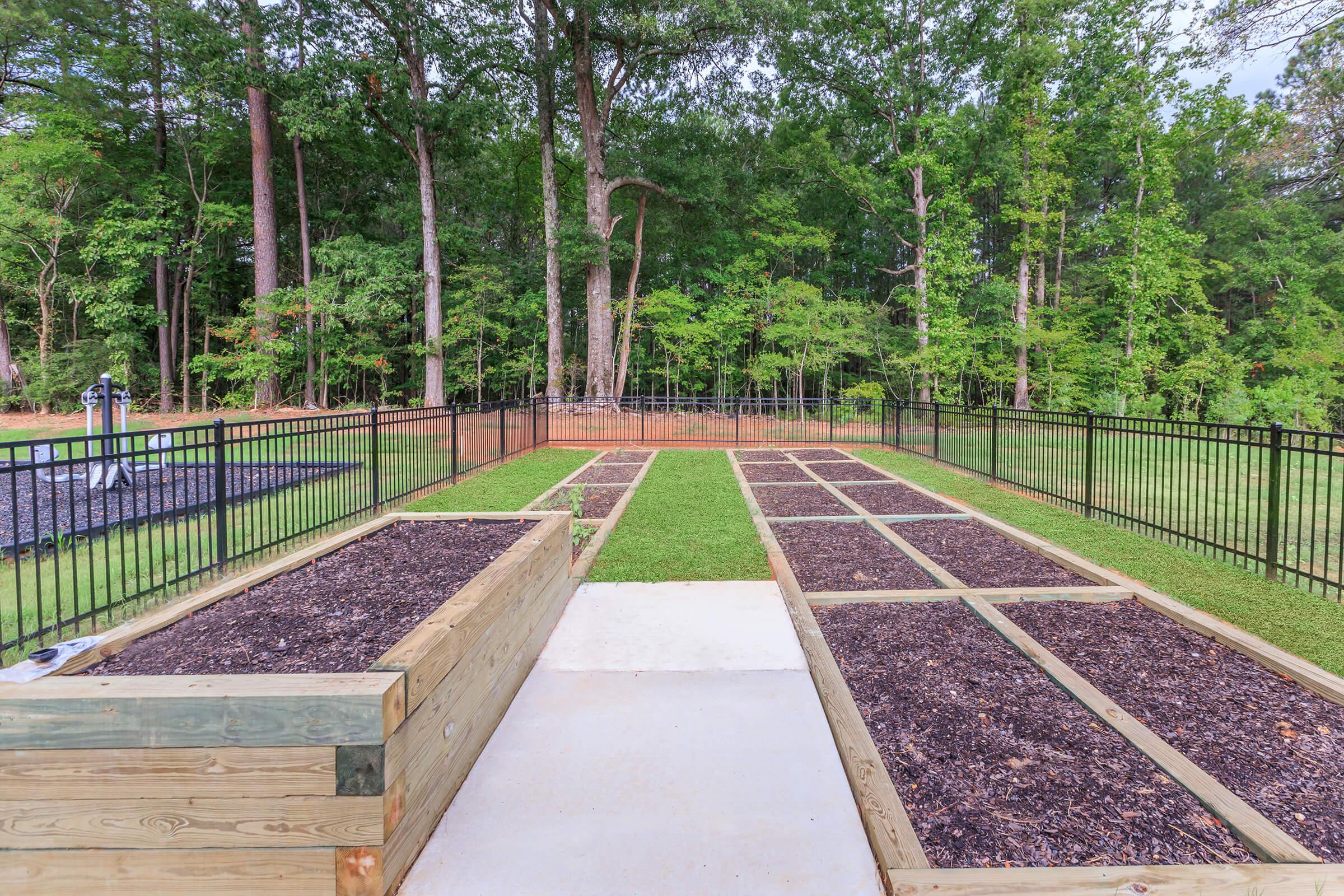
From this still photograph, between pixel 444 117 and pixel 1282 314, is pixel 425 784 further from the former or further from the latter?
pixel 1282 314

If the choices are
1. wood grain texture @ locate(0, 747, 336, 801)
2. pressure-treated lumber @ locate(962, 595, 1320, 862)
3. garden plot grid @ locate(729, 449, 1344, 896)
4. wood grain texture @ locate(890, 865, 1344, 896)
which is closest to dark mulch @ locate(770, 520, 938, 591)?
garden plot grid @ locate(729, 449, 1344, 896)

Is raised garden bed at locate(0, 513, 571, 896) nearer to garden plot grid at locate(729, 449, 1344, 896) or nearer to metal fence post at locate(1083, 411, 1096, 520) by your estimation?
garden plot grid at locate(729, 449, 1344, 896)

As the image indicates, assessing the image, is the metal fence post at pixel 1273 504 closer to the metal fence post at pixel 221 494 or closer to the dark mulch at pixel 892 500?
the dark mulch at pixel 892 500

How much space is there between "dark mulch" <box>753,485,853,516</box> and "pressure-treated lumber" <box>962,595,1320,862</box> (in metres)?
3.57

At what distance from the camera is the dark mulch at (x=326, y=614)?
2.25 m

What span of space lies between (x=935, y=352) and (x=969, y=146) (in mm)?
9047

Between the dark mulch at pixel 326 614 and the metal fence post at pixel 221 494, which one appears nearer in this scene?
the dark mulch at pixel 326 614

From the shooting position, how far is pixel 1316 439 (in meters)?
4.07

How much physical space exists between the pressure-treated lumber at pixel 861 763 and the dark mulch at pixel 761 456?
8287 mm

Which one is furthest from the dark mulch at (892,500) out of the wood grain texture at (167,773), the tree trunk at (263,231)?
the tree trunk at (263,231)

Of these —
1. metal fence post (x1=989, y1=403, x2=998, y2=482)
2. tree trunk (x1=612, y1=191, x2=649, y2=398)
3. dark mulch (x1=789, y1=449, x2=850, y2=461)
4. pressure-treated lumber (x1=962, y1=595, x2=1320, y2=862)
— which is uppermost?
tree trunk (x1=612, y1=191, x2=649, y2=398)

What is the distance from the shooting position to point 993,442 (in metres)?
8.81

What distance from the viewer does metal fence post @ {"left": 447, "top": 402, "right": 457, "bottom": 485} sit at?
895cm

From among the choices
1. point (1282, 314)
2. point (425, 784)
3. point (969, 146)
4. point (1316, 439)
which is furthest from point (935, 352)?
point (425, 784)
